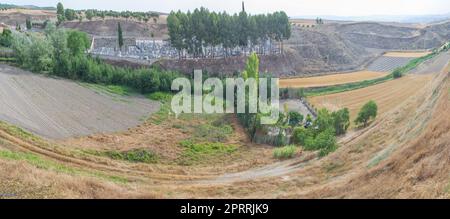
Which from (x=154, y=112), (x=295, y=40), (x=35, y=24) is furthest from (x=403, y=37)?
(x=35, y=24)

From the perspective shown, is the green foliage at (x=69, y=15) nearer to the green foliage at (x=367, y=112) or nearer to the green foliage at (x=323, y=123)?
the green foliage at (x=323, y=123)

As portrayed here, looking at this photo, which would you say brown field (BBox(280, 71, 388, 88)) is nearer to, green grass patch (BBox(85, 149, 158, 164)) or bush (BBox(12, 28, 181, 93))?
bush (BBox(12, 28, 181, 93))

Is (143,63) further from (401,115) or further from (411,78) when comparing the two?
(401,115)

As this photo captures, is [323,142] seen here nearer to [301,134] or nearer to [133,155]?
[301,134]

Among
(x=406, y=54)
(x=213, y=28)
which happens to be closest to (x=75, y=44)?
(x=213, y=28)

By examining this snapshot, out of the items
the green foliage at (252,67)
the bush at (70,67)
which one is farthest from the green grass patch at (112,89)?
the green foliage at (252,67)
